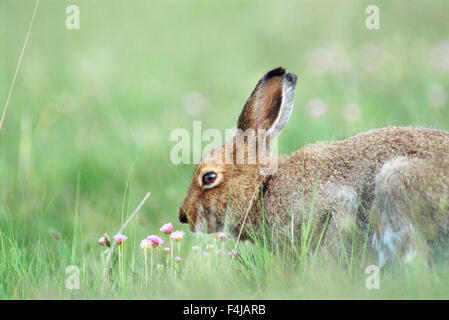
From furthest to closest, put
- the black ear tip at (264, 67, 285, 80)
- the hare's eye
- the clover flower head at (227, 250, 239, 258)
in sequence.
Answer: the hare's eye, the black ear tip at (264, 67, 285, 80), the clover flower head at (227, 250, 239, 258)

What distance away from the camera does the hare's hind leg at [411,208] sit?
4.80m

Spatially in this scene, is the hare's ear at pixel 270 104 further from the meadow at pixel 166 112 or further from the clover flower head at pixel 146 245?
the clover flower head at pixel 146 245

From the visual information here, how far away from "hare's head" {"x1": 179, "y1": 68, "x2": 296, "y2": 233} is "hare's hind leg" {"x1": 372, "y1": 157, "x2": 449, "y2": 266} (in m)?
1.38

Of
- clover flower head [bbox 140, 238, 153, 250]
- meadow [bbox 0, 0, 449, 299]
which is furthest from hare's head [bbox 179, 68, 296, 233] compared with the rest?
clover flower head [bbox 140, 238, 153, 250]

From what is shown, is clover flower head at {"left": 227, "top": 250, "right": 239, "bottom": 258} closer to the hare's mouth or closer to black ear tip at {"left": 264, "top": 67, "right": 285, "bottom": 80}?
the hare's mouth

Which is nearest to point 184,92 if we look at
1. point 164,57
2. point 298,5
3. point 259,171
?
point 164,57

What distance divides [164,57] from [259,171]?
8029 mm

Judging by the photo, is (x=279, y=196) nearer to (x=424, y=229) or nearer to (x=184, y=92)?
(x=424, y=229)

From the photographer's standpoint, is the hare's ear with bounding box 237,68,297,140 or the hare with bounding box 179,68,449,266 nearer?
the hare with bounding box 179,68,449,266

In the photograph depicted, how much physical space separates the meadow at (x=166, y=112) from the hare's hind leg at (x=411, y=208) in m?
0.30

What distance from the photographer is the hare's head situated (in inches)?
238

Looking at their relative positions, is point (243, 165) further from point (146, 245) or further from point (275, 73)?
point (146, 245)

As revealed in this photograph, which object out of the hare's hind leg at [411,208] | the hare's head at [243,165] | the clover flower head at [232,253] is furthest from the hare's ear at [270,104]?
the hare's hind leg at [411,208]
